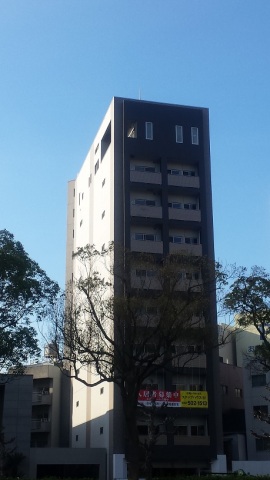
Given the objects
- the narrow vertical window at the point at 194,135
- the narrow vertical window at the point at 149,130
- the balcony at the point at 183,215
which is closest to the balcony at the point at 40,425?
the balcony at the point at 183,215

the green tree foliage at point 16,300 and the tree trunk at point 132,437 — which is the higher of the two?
the green tree foliage at point 16,300

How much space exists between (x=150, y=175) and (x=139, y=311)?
856 inches

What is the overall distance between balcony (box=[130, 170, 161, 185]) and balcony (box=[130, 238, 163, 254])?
4.59 m

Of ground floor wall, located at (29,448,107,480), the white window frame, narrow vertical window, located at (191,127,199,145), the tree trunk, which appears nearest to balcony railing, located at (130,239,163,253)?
the white window frame

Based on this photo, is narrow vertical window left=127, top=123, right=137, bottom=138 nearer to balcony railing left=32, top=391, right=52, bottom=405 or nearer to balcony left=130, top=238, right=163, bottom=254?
balcony left=130, top=238, right=163, bottom=254

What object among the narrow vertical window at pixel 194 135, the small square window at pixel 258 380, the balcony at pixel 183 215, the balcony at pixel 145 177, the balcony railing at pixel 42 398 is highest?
the narrow vertical window at pixel 194 135

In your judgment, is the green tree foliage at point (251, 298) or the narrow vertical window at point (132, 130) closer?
the green tree foliage at point (251, 298)

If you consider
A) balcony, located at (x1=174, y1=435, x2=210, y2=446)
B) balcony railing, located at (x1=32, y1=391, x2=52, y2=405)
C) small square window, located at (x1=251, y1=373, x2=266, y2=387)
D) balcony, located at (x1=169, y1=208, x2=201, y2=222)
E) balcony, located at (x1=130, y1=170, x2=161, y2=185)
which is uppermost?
balcony, located at (x1=130, y1=170, x2=161, y2=185)

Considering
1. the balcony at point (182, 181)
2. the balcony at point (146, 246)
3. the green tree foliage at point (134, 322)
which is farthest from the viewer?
the balcony at point (182, 181)

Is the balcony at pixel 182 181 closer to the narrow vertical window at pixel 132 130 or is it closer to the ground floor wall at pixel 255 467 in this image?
the narrow vertical window at pixel 132 130

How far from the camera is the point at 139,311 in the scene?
3000cm

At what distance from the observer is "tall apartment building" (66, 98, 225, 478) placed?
45.8 meters

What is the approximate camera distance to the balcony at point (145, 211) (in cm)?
4897

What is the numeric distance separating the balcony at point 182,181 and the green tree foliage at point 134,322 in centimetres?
1860
